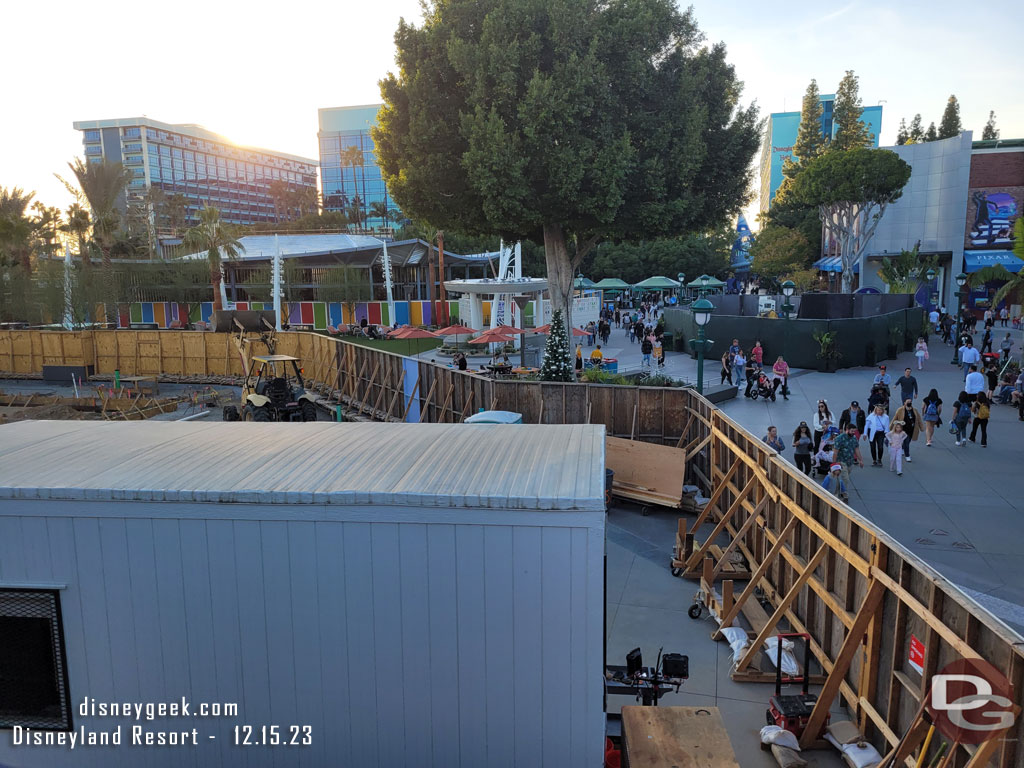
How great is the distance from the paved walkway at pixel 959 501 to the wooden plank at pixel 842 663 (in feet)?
12.1

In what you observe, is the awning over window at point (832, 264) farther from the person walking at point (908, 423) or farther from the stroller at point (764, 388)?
the person walking at point (908, 423)

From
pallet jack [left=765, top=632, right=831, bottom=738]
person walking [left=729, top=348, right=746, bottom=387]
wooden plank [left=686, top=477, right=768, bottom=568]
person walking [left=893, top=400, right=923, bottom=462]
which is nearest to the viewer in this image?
pallet jack [left=765, top=632, right=831, bottom=738]

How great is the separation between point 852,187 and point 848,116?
25.6 meters

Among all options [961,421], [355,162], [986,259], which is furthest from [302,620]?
[355,162]

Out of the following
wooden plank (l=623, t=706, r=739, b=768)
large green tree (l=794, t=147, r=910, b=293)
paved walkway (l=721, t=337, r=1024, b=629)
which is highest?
large green tree (l=794, t=147, r=910, b=293)

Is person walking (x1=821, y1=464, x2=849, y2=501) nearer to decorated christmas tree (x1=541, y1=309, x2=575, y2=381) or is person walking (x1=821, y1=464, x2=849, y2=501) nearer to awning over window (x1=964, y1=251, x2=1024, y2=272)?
decorated christmas tree (x1=541, y1=309, x2=575, y2=381)

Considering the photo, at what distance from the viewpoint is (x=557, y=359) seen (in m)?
20.7

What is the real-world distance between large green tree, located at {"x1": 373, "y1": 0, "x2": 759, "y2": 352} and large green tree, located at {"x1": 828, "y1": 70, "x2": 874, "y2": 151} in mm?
51316

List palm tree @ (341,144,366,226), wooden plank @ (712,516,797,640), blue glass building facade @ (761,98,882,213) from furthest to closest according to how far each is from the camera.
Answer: blue glass building facade @ (761,98,882,213)
palm tree @ (341,144,366,226)
wooden plank @ (712,516,797,640)

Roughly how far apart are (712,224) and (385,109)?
1231 cm

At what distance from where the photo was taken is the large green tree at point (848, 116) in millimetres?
68125

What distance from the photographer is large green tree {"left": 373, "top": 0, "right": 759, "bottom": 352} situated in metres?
20.9

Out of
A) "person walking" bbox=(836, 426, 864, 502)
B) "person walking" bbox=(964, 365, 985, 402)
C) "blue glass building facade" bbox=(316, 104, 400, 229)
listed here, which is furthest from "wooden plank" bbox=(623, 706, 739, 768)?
"blue glass building facade" bbox=(316, 104, 400, 229)

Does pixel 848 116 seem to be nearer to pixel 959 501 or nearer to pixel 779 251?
pixel 779 251
